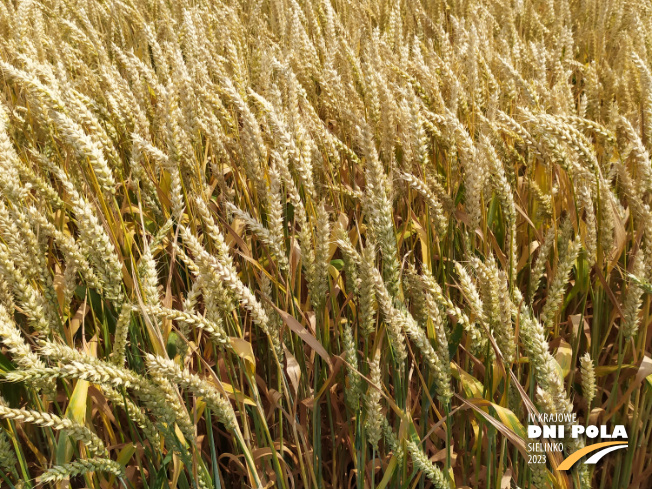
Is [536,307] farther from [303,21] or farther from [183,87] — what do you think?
[303,21]

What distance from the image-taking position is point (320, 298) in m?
1.08

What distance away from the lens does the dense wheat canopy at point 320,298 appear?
91 cm

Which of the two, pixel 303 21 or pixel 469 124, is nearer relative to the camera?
pixel 469 124

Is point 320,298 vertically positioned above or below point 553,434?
above

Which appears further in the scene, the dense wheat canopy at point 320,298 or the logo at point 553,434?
the dense wheat canopy at point 320,298

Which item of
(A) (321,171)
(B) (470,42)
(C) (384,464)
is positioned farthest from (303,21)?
(C) (384,464)

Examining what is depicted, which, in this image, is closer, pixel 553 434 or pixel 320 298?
pixel 553 434

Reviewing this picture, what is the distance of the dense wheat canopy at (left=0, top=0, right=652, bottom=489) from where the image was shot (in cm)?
91

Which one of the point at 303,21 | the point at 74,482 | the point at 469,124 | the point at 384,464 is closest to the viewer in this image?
the point at 384,464

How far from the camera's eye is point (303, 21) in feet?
9.36

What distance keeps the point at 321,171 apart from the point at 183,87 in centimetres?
43

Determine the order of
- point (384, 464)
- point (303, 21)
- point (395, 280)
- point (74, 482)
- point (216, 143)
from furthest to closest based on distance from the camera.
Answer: point (303, 21)
point (216, 143)
point (74, 482)
point (384, 464)
point (395, 280)

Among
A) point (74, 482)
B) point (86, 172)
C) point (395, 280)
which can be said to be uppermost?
point (86, 172)

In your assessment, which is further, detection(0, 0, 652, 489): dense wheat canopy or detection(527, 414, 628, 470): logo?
detection(0, 0, 652, 489): dense wheat canopy
